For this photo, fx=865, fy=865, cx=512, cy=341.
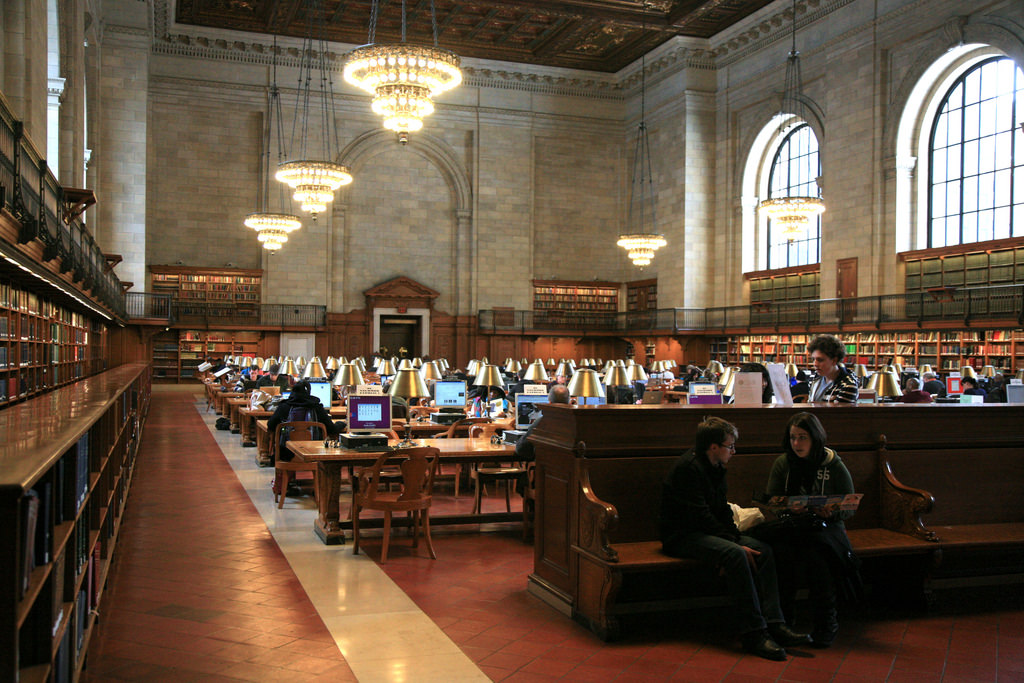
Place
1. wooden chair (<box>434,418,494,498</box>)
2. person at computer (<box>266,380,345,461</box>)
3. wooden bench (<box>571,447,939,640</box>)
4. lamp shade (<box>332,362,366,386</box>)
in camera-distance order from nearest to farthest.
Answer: wooden bench (<box>571,447,939,640</box>)
person at computer (<box>266,380,345,461</box>)
wooden chair (<box>434,418,494,498</box>)
lamp shade (<box>332,362,366,386</box>)

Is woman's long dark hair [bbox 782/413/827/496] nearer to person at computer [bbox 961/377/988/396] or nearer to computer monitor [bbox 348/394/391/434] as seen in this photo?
computer monitor [bbox 348/394/391/434]

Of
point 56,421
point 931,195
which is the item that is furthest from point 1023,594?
point 931,195

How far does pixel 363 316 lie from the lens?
83.1ft

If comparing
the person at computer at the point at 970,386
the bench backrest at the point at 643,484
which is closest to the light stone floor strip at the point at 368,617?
the bench backrest at the point at 643,484

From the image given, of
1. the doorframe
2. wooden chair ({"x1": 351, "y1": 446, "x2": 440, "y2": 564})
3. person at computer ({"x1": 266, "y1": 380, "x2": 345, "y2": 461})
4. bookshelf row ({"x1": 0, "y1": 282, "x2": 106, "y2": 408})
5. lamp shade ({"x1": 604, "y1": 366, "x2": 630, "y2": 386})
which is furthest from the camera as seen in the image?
the doorframe

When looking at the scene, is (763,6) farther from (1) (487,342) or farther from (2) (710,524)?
(2) (710,524)

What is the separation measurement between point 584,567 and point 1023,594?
100.0 inches

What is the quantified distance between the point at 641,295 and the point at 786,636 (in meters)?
23.4

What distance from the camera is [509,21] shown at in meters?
23.4

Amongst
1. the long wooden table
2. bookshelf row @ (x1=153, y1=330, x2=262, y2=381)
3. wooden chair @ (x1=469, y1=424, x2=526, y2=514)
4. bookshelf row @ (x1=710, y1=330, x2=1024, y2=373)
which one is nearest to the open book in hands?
the long wooden table

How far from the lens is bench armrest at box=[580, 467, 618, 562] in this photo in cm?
391

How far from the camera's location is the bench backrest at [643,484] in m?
4.23

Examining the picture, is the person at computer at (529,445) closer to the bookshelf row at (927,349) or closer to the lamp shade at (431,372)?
the lamp shade at (431,372)

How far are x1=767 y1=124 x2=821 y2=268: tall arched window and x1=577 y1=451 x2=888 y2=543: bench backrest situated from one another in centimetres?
1791
